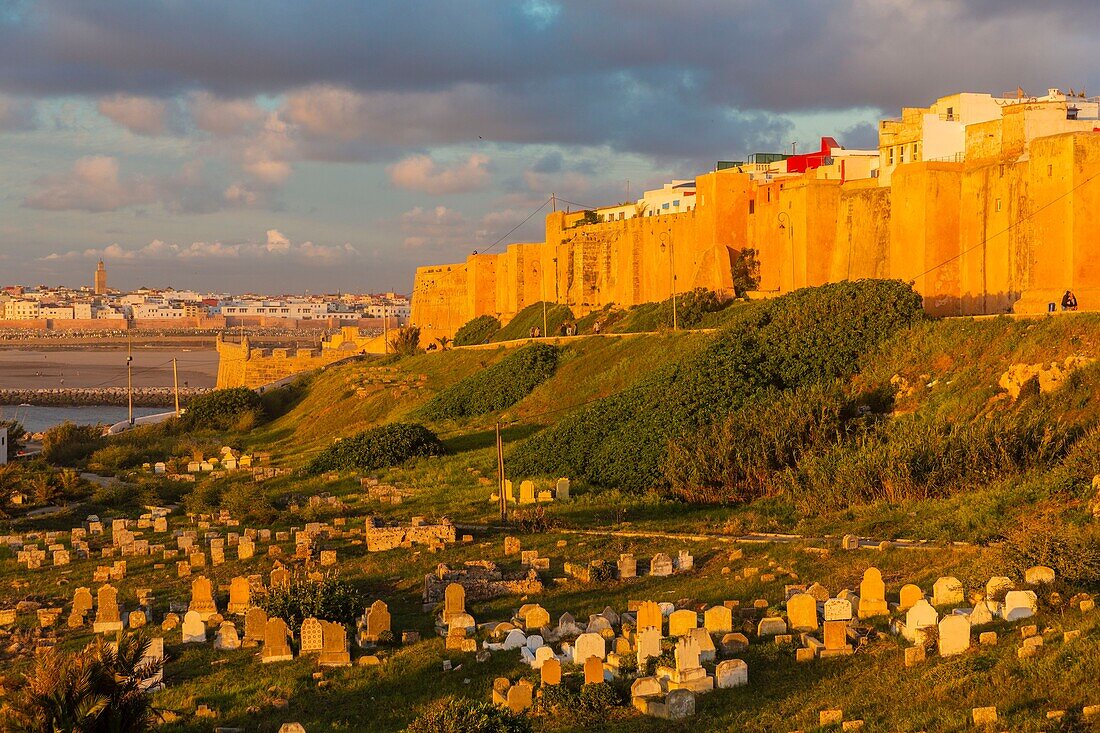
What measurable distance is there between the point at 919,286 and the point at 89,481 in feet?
68.2

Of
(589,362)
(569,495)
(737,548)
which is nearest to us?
(737,548)

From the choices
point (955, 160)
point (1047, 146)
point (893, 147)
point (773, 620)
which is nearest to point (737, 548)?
point (773, 620)

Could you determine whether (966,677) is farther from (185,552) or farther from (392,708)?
(185,552)

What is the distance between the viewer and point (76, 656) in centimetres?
955

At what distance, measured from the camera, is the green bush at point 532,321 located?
5653 cm

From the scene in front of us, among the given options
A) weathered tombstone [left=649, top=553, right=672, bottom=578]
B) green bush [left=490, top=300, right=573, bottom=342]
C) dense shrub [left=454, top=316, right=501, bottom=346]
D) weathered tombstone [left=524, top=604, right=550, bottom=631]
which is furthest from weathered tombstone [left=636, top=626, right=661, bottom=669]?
dense shrub [left=454, top=316, right=501, bottom=346]

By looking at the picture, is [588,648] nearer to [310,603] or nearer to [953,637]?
[953,637]

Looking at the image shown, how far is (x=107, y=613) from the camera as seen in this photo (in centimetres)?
1488

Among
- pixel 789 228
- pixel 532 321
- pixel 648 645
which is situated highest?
pixel 789 228

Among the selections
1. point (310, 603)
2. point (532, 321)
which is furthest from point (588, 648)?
point (532, 321)

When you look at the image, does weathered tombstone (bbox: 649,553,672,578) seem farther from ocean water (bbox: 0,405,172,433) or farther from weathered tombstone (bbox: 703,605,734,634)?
ocean water (bbox: 0,405,172,433)

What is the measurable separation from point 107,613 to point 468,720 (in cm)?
671

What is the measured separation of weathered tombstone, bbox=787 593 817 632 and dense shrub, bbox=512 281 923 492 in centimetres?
1238

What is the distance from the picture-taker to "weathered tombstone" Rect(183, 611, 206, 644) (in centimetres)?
1391
